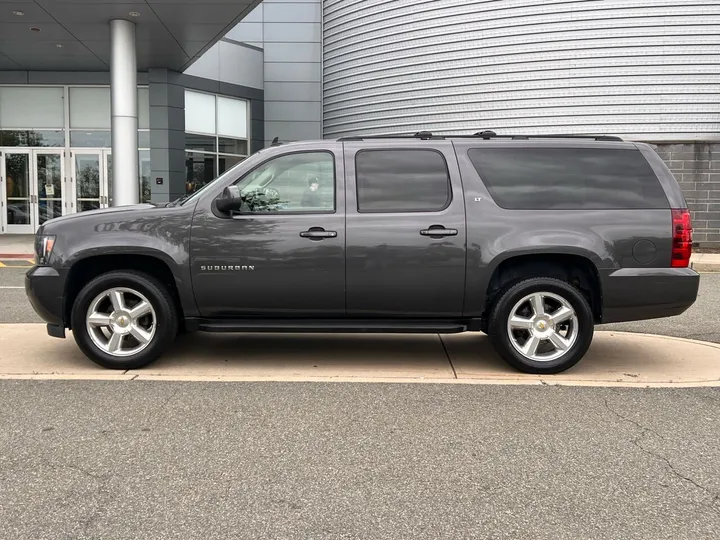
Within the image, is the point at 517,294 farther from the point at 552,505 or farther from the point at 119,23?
the point at 119,23

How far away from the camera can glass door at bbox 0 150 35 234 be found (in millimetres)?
19344

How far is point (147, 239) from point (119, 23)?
11.0 metres

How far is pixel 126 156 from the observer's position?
14.9 meters

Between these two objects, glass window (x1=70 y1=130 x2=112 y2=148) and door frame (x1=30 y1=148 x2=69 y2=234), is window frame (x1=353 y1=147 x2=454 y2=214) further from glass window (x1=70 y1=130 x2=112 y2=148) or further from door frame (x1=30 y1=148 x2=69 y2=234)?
door frame (x1=30 y1=148 x2=69 y2=234)

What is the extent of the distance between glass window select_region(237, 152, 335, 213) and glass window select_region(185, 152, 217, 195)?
14.9 m

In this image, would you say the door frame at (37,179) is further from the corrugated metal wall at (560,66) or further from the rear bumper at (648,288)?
the rear bumper at (648,288)

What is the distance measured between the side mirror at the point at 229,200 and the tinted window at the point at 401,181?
38.7 inches

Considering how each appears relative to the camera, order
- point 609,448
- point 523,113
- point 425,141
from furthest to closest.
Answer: point 523,113 → point 425,141 → point 609,448

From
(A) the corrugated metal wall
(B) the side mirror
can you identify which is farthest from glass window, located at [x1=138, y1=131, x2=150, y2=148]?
(B) the side mirror

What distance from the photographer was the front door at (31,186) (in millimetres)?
19312

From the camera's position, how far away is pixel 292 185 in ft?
17.7

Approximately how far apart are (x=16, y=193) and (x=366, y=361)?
57.3ft

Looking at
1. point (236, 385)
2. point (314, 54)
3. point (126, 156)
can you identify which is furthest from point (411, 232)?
A: point (314, 54)

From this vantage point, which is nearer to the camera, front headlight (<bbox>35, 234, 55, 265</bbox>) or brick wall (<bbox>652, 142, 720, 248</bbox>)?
front headlight (<bbox>35, 234, 55, 265</bbox>)
